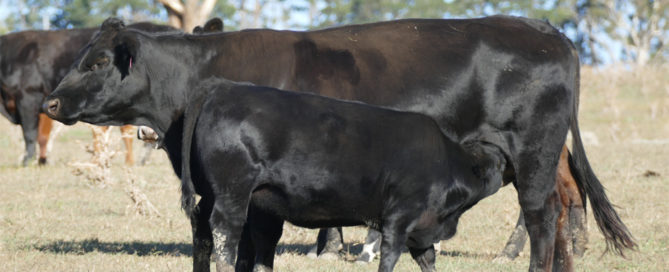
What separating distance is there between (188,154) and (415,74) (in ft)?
6.11

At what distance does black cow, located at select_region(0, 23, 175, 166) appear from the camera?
1391 centimetres

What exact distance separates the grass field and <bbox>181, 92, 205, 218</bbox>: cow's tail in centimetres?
150

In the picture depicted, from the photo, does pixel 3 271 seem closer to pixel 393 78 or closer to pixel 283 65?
pixel 283 65

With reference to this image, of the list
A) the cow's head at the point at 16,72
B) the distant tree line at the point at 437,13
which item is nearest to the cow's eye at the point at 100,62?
the cow's head at the point at 16,72

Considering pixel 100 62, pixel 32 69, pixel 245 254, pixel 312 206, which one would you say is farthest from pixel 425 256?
pixel 32 69

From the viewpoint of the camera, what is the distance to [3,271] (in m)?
6.16

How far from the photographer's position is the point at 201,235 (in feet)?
17.5

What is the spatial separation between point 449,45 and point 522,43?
1.78ft

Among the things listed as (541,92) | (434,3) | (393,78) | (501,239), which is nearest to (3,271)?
(393,78)

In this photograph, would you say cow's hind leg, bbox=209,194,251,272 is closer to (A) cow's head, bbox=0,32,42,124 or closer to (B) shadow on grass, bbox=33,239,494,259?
(B) shadow on grass, bbox=33,239,494,259

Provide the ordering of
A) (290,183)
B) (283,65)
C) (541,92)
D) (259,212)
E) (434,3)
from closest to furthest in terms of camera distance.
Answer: (290,183)
(259,212)
(283,65)
(541,92)
(434,3)

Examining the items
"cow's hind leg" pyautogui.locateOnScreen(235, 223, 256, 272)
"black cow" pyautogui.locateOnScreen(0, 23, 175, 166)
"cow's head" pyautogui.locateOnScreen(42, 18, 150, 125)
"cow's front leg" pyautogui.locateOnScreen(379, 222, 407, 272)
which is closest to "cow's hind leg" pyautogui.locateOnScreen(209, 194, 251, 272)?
"cow's hind leg" pyautogui.locateOnScreen(235, 223, 256, 272)

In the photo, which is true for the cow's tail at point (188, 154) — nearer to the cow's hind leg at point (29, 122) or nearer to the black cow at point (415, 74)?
the black cow at point (415, 74)

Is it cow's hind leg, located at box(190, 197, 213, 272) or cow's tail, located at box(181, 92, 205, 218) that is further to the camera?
cow's hind leg, located at box(190, 197, 213, 272)
